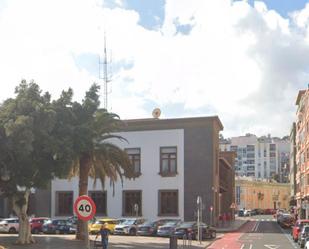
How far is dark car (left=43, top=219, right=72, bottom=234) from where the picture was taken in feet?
171

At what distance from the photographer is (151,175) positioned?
212 feet

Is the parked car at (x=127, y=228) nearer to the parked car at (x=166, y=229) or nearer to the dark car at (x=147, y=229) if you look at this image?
the dark car at (x=147, y=229)

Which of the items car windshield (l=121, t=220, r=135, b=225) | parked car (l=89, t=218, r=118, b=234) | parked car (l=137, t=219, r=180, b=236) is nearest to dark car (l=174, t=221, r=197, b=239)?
parked car (l=137, t=219, r=180, b=236)

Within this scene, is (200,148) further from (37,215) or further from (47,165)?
(47,165)

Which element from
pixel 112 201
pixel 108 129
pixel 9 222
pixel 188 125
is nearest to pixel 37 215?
pixel 112 201

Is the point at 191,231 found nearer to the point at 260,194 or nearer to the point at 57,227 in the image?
the point at 57,227

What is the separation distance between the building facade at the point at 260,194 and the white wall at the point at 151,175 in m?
Answer: 76.0

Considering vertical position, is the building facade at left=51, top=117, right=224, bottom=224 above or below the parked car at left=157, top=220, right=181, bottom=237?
above

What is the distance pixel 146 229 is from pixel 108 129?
Result: 12310 mm

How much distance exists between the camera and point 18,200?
1459 inches

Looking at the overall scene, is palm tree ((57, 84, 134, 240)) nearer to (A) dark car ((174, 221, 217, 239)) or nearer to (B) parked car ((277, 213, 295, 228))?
(A) dark car ((174, 221, 217, 239))

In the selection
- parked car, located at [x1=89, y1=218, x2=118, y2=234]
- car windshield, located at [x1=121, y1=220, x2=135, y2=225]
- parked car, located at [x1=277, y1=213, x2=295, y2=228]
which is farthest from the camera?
parked car, located at [x1=277, y1=213, x2=295, y2=228]

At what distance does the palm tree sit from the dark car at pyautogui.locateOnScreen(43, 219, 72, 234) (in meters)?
10.6

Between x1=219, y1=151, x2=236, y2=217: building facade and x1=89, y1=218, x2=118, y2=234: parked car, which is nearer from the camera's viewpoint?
x1=89, y1=218, x2=118, y2=234: parked car
